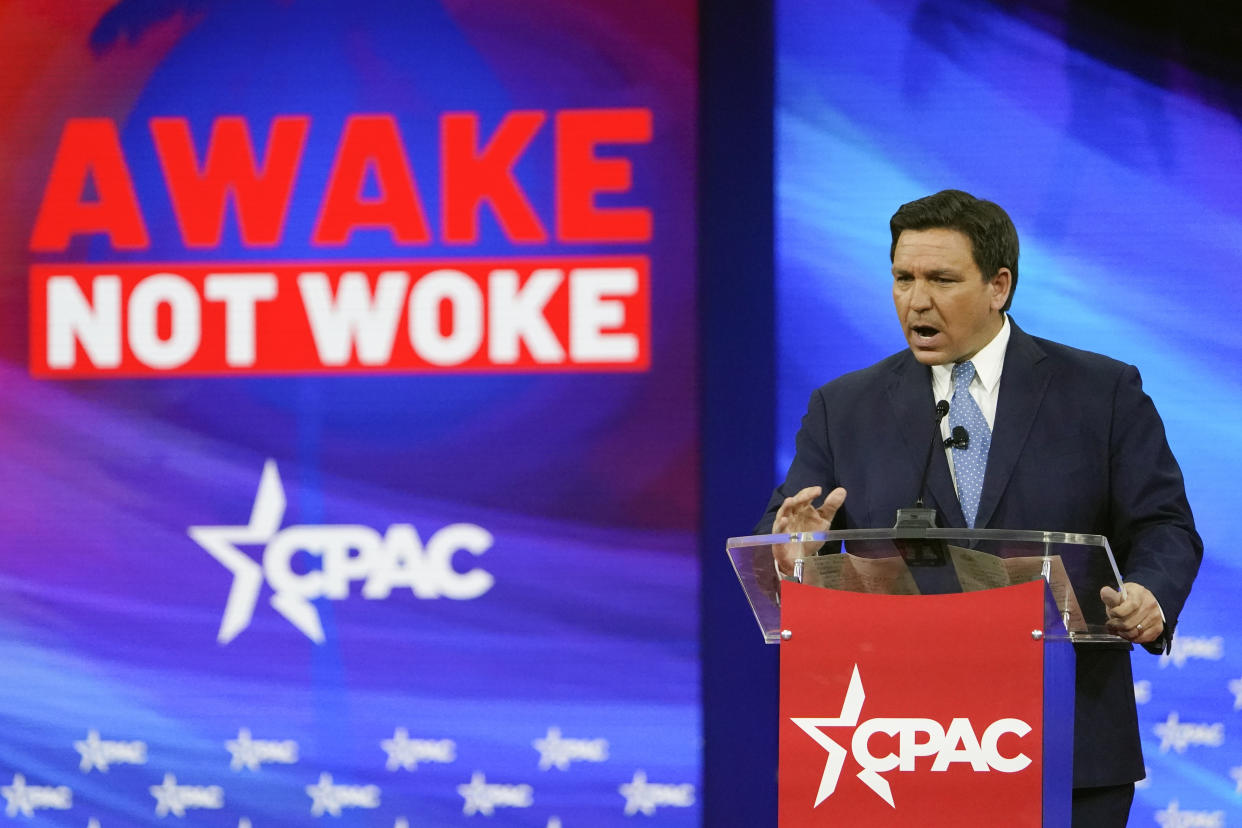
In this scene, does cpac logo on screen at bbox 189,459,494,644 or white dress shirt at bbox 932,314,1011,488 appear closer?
white dress shirt at bbox 932,314,1011,488

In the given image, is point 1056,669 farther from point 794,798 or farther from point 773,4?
point 773,4

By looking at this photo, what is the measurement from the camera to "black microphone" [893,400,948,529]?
1908mm

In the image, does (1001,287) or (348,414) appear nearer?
(1001,287)

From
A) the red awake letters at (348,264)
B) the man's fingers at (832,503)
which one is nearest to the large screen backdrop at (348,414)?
the red awake letters at (348,264)

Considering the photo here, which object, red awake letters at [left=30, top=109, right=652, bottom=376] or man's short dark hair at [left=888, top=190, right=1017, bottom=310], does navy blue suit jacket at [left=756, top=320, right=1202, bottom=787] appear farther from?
red awake letters at [left=30, top=109, right=652, bottom=376]

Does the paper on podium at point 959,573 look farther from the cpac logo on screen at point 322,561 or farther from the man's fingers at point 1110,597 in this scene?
the cpac logo on screen at point 322,561

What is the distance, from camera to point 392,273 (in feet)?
13.0

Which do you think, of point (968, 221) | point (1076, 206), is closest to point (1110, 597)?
point (968, 221)

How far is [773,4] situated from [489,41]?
2.41 feet

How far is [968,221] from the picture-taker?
247 cm

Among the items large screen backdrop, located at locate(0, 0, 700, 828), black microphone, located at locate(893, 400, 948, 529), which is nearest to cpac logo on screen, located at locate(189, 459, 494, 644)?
large screen backdrop, located at locate(0, 0, 700, 828)

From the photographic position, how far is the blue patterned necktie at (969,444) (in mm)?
2363

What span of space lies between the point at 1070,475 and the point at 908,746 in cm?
68

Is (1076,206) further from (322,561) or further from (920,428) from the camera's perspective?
(322,561)
